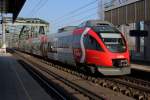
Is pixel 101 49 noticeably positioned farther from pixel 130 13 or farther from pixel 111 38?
pixel 130 13

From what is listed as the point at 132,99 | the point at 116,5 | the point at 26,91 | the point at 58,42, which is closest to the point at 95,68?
the point at 26,91

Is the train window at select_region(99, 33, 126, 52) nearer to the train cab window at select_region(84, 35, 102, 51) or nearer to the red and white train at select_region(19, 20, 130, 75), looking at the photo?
the red and white train at select_region(19, 20, 130, 75)

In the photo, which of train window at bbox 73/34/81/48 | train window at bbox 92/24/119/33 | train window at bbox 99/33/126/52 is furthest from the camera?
train window at bbox 73/34/81/48

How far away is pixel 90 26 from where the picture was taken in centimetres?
2569

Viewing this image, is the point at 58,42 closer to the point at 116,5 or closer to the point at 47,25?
the point at 116,5

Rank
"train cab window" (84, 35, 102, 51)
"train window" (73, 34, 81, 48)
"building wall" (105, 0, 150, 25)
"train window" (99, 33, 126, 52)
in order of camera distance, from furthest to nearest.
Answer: "building wall" (105, 0, 150, 25) → "train window" (73, 34, 81, 48) → "train cab window" (84, 35, 102, 51) → "train window" (99, 33, 126, 52)

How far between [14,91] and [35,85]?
3003 mm

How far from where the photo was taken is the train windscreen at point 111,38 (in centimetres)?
2400

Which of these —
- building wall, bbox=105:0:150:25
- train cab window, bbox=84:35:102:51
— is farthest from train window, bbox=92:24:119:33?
building wall, bbox=105:0:150:25

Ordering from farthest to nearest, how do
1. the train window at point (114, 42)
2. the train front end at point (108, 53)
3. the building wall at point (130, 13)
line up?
the building wall at point (130, 13)
the train window at point (114, 42)
the train front end at point (108, 53)

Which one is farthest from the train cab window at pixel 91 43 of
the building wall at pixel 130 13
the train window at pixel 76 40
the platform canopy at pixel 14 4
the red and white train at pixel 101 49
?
the building wall at pixel 130 13

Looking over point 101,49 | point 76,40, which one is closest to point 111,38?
point 101,49

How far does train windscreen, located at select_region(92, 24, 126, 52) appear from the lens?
2400cm

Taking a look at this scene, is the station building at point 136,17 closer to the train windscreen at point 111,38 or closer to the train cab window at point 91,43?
the train cab window at point 91,43
